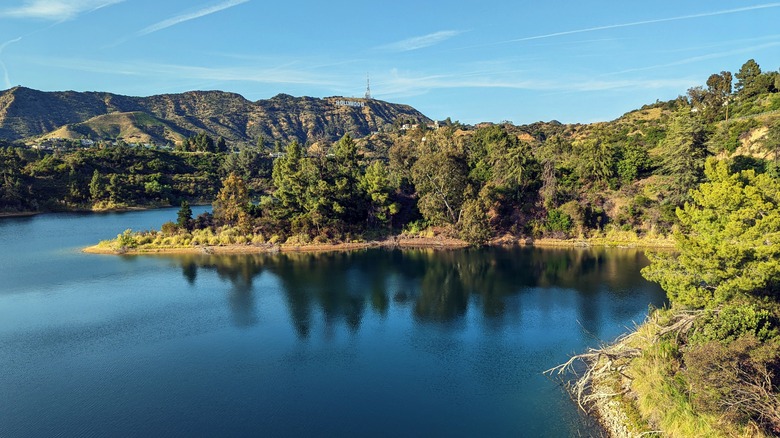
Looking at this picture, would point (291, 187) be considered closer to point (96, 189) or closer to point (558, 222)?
point (558, 222)

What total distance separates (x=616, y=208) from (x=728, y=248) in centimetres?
4515

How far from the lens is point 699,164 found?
185 ft

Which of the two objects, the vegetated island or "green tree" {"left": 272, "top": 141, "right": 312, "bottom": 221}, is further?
"green tree" {"left": 272, "top": 141, "right": 312, "bottom": 221}

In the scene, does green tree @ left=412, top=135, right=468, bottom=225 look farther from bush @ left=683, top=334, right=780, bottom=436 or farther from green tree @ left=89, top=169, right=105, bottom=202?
green tree @ left=89, top=169, right=105, bottom=202

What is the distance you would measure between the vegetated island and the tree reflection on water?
531cm

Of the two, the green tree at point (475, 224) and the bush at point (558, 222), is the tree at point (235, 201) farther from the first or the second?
the bush at point (558, 222)

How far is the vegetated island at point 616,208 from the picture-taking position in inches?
808

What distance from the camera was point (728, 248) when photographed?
72.0 ft

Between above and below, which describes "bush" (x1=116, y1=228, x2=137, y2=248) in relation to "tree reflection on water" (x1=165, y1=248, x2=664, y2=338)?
above

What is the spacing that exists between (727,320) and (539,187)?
1984 inches

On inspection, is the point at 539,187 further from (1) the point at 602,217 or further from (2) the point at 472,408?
(2) the point at 472,408

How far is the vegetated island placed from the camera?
67.3ft

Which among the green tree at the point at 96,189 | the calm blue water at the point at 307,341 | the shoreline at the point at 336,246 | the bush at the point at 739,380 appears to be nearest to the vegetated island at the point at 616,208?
the bush at the point at 739,380

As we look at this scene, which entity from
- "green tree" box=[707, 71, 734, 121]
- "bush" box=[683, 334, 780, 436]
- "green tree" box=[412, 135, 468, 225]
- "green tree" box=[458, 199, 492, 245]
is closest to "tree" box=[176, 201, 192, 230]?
"green tree" box=[412, 135, 468, 225]
